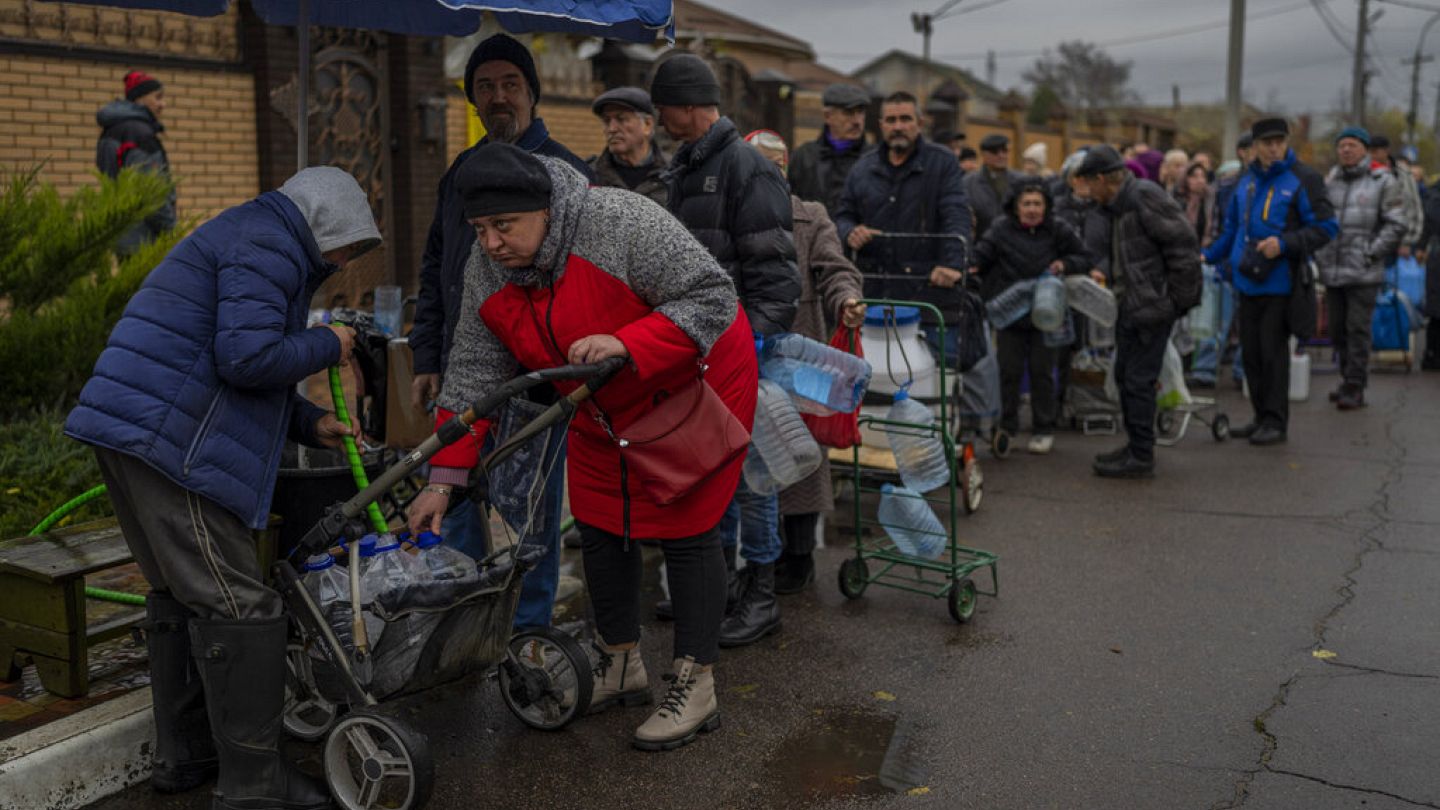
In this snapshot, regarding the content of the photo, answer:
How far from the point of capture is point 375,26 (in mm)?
5574

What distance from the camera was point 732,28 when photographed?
30.1 m

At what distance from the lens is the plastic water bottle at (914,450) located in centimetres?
613

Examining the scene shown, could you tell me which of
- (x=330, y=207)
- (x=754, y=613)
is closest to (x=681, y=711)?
(x=754, y=613)

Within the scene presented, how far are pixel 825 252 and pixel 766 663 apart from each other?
1.81 metres

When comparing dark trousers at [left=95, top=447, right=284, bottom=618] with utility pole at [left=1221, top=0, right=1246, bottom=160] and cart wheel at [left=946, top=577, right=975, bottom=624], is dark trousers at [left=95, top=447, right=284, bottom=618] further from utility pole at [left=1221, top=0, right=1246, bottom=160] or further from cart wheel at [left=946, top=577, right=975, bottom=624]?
utility pole at [left=1221, top=0, right=1246, bottom=160]

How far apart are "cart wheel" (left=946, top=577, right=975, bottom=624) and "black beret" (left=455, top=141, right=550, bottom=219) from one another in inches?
104

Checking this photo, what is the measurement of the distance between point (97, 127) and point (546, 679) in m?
7.14

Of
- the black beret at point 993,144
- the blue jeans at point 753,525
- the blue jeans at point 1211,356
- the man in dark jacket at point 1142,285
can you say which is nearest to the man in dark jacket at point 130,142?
the blue jeans at point 753,525

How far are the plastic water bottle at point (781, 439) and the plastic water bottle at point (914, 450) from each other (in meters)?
0.80

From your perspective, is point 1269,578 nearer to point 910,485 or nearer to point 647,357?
point 910,485

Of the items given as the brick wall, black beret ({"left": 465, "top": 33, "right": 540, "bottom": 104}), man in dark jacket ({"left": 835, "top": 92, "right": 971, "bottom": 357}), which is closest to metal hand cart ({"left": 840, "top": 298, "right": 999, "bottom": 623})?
black beret ({"left": 465, "top": 33, "right": 540, "bottom": 104})

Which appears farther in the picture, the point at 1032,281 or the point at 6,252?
the point at 1032,281

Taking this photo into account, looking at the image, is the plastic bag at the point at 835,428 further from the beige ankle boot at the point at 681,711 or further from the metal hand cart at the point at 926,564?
the beige ankle boot at the point at 681,711

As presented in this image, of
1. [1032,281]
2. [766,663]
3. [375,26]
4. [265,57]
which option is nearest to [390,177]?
[265,57]
